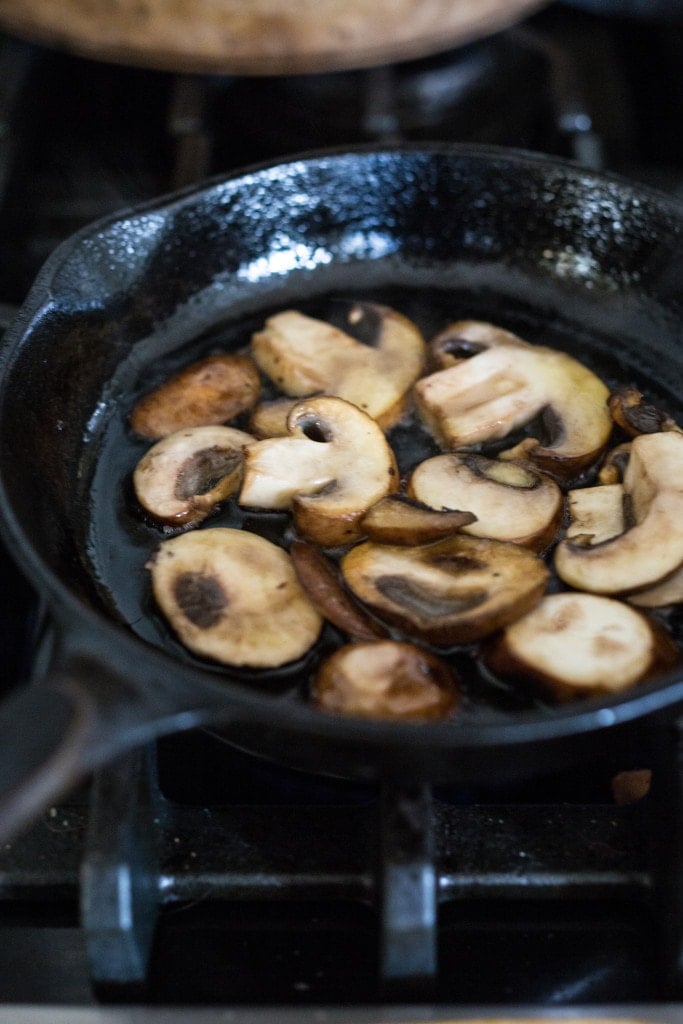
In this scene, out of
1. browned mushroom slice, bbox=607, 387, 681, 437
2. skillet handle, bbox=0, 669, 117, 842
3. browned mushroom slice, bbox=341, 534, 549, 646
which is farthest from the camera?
browned mushroom slice, bbox=607, 387, 681, 437

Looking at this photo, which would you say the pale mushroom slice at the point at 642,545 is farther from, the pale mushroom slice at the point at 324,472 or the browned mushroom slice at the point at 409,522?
the pale mushroom slice at the point at 324,472

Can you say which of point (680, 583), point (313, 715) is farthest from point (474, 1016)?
point (680, 583)

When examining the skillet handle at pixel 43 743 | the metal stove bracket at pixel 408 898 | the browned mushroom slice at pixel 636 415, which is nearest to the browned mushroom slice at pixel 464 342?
the browned mushroom slice at pixel 636 415

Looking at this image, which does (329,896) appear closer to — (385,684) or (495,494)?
(385,684)

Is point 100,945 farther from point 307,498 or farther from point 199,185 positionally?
point 199,185

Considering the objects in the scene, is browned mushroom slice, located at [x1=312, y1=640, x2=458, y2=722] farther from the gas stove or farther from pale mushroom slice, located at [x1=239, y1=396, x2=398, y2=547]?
pale mushroom slice, located at [x1=239, y1=396, x2=398, y2=547]

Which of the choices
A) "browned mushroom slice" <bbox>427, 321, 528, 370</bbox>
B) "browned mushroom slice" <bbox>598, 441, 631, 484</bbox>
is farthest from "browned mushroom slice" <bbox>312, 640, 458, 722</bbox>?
"browned mushroom slice" <bbox>427, 321, 528, 370</bbox>

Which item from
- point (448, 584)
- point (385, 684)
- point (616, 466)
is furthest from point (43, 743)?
point (616, 466)

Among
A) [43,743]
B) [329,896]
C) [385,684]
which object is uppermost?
[43,743]
